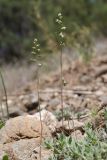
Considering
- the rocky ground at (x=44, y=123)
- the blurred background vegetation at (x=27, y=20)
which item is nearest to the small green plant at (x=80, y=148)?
the rocky ground at (x=44, y=123)

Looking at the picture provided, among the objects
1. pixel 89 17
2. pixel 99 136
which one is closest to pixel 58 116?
pixel 99 136

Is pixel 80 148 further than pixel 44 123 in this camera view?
No

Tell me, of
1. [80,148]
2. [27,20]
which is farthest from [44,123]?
[27,20]

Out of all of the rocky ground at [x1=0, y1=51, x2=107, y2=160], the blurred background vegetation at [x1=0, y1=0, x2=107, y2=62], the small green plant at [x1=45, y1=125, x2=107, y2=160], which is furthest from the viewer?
the blurred background vegetation at [x1=0, y1=0, x2=107, y2=62]

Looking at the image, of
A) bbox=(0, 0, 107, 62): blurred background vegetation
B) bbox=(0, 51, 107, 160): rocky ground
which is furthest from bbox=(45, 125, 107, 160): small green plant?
bbox=(0, 0, 107, 62): blurred background vegetation

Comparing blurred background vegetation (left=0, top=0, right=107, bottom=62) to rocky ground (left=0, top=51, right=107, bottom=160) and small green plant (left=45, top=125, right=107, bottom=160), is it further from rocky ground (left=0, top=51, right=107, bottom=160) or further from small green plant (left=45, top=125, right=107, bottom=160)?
small green plant (left=45, top=125, right=107, bottom=160)

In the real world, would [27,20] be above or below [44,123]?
above

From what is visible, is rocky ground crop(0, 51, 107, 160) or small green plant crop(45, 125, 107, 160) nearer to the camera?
small green plant crop(45, 125, 107, 160)

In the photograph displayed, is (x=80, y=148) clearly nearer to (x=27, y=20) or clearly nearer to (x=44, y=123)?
(x=44, y=123)

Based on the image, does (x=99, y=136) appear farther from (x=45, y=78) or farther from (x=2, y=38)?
(x=2, y=38)
